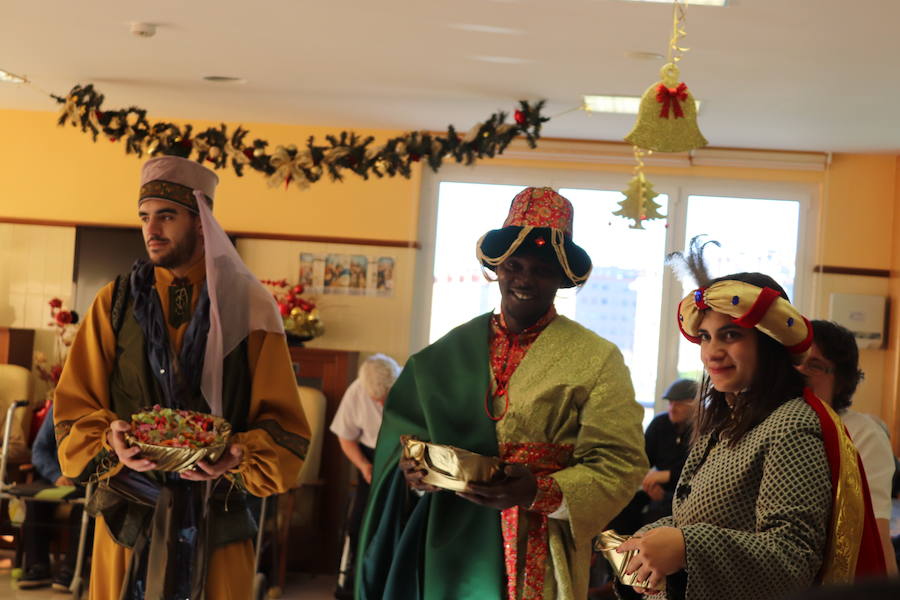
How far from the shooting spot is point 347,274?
7.83m

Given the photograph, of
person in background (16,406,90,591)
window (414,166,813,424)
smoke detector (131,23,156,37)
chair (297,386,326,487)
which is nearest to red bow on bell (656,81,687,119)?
smoke detector (131,23,156,37)

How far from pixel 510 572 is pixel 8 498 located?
5.37 metres

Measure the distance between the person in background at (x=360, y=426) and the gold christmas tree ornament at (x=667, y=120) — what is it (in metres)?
2.80

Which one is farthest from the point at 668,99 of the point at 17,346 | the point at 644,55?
the point at 17,346

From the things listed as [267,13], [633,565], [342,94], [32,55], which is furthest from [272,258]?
[633,565]

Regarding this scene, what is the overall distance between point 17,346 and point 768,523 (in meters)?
6.93

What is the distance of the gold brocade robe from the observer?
262 cm

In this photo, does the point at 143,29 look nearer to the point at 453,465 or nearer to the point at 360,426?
the point at 360,426

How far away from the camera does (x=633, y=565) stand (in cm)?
183

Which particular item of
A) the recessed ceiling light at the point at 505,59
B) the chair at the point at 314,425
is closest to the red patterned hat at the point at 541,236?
the recessed ceiling light at the point at 505,59

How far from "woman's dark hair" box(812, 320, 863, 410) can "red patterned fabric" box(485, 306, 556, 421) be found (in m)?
0.78

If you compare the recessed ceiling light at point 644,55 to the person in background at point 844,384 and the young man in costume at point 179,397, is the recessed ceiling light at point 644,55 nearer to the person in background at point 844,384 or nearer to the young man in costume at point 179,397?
the person in background at point 844,384

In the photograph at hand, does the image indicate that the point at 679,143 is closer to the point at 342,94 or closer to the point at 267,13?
the point at 267,13

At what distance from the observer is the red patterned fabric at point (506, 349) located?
2771mm
